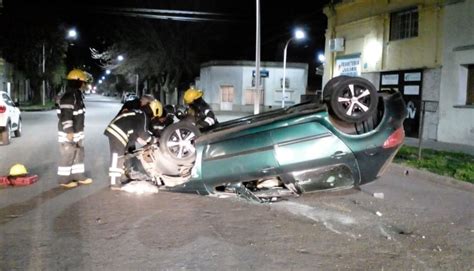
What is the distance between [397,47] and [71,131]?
14198mm

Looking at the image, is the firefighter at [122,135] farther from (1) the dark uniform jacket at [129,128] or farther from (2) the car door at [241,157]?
(2) the car door at [241,157]

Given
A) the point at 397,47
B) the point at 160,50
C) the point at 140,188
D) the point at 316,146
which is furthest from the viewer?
the point at 160,50

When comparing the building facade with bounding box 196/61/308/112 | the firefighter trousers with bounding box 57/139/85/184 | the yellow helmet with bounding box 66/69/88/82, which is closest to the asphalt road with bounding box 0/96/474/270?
the firefighter trousers with bounding box 57/139/85/184

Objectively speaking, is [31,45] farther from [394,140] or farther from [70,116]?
[394,140]

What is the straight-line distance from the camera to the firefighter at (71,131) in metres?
8.40

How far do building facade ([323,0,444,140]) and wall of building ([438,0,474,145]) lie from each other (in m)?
0.29

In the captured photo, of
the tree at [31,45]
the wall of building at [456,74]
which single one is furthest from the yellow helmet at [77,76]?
the tree at [31,45]

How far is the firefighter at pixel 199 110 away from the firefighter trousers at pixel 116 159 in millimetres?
1366

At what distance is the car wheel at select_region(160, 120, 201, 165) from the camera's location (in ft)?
24.6

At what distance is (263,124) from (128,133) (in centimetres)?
247

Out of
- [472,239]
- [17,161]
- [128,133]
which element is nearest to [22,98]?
[17,161]

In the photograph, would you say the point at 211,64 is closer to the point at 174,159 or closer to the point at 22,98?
the point at 22,98

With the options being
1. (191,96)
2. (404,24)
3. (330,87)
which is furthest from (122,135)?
(404,24)

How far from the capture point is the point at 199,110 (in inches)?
369
